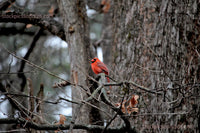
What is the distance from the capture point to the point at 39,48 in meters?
7.14

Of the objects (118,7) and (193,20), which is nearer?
(193,20)

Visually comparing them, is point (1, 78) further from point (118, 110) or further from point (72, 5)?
point (118, 110)

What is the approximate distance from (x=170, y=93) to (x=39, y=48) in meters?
4.55

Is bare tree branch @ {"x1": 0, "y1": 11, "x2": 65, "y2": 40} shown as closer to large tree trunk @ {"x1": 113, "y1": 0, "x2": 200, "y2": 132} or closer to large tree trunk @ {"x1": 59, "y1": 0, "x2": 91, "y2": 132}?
large tree trunk @ {"x1": 59, "y1": 0, "x2": 91, "y2": 132}

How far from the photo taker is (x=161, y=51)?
388 centimetres

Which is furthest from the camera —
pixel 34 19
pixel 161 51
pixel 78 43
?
pixel 34 19

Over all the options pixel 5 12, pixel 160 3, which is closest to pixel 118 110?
pixel 160 3

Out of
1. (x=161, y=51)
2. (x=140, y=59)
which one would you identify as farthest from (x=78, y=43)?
(x=161, y=51)

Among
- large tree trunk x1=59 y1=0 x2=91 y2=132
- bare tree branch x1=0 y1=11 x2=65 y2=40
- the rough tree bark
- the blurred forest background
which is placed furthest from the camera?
bare tree branch x1=0 y1=11 x2=65 y2=40

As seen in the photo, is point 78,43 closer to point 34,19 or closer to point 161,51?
point 34,19

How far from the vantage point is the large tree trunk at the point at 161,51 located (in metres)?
3.61

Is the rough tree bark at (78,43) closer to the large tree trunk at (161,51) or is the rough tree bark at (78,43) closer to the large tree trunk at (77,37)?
the large tree trunk at (77,37)

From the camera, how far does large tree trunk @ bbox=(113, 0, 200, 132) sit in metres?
3.61

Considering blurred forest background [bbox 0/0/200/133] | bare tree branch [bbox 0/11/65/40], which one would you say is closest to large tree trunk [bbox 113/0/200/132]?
blurred forest background [bbox 0/0/200/133]
